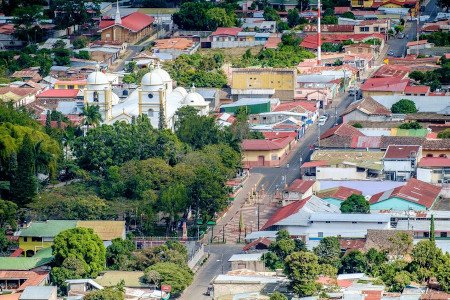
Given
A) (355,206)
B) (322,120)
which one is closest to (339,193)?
(355,206)

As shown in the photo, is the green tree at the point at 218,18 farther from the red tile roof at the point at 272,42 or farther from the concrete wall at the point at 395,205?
the concrete wall at the point at 395,205

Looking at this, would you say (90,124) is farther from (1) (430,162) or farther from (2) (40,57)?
(2) (40,57)

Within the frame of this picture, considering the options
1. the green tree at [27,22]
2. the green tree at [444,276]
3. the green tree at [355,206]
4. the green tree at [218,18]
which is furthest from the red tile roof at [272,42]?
the green tree at [444,276]

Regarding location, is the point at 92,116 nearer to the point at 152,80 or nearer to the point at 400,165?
the point at 152,80

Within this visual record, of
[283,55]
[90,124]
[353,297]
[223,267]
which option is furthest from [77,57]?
[353,297]

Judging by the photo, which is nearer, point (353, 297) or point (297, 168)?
point (353, 297)

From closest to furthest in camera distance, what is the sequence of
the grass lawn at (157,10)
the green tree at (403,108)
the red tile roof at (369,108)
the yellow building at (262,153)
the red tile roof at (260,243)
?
1. the red tile roof at (260,243)
2. the yellow building at (262,153)
3. the red tile roof at (369,108)
4. the green tree at (403,108)
5. the grass lawn at (157,10)

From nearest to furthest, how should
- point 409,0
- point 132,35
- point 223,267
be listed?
point 223,267, point 132,35, point 409,0
